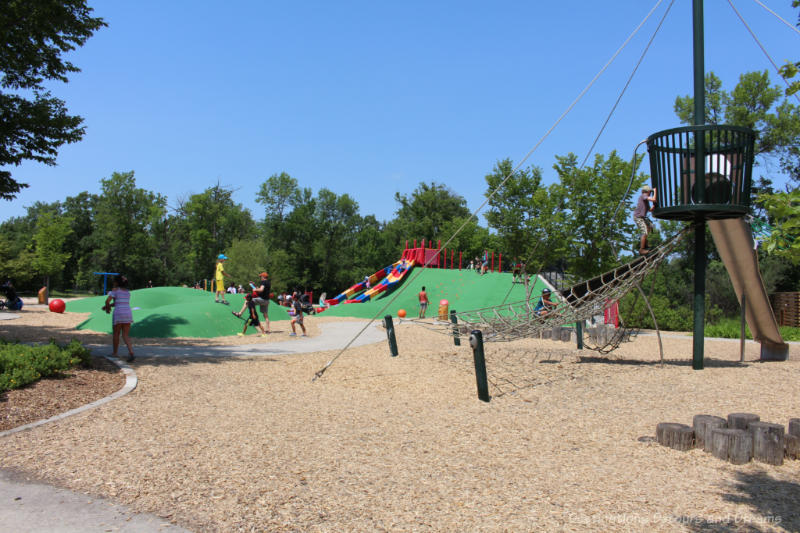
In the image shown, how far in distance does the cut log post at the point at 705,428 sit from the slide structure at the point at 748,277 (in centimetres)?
583

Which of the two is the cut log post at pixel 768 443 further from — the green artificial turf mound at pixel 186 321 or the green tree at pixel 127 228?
the green tree at pixel 127 228

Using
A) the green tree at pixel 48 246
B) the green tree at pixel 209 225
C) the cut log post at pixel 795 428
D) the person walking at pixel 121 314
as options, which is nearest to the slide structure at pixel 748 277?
the cut log post at pixel 795 428

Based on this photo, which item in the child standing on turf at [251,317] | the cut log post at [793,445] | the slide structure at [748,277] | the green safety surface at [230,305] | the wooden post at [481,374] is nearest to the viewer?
the cut log post at [793,445]

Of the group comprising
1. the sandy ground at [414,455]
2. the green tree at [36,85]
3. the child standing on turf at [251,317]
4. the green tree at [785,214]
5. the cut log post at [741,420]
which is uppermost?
the green tree at [36,85]

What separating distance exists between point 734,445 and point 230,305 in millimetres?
14707

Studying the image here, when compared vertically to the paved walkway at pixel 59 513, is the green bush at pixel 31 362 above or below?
above

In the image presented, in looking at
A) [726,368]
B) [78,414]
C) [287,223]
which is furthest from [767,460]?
[287,223]

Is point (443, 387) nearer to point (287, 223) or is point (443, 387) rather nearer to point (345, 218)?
point (287, 223)

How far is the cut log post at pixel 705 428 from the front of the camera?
527 centimetres

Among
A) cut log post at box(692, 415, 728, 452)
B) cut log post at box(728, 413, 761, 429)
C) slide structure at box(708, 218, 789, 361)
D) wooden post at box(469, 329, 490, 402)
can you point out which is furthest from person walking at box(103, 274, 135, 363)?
slide structure at box(708, 218, 789, 361)

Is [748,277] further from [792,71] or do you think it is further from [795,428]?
[792,71]

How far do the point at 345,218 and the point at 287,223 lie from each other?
33.9ft

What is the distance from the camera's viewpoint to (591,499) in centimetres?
412

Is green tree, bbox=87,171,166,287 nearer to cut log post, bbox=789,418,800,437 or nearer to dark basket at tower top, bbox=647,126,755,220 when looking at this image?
dark basket at tower top, bbox=647,126,755,220
